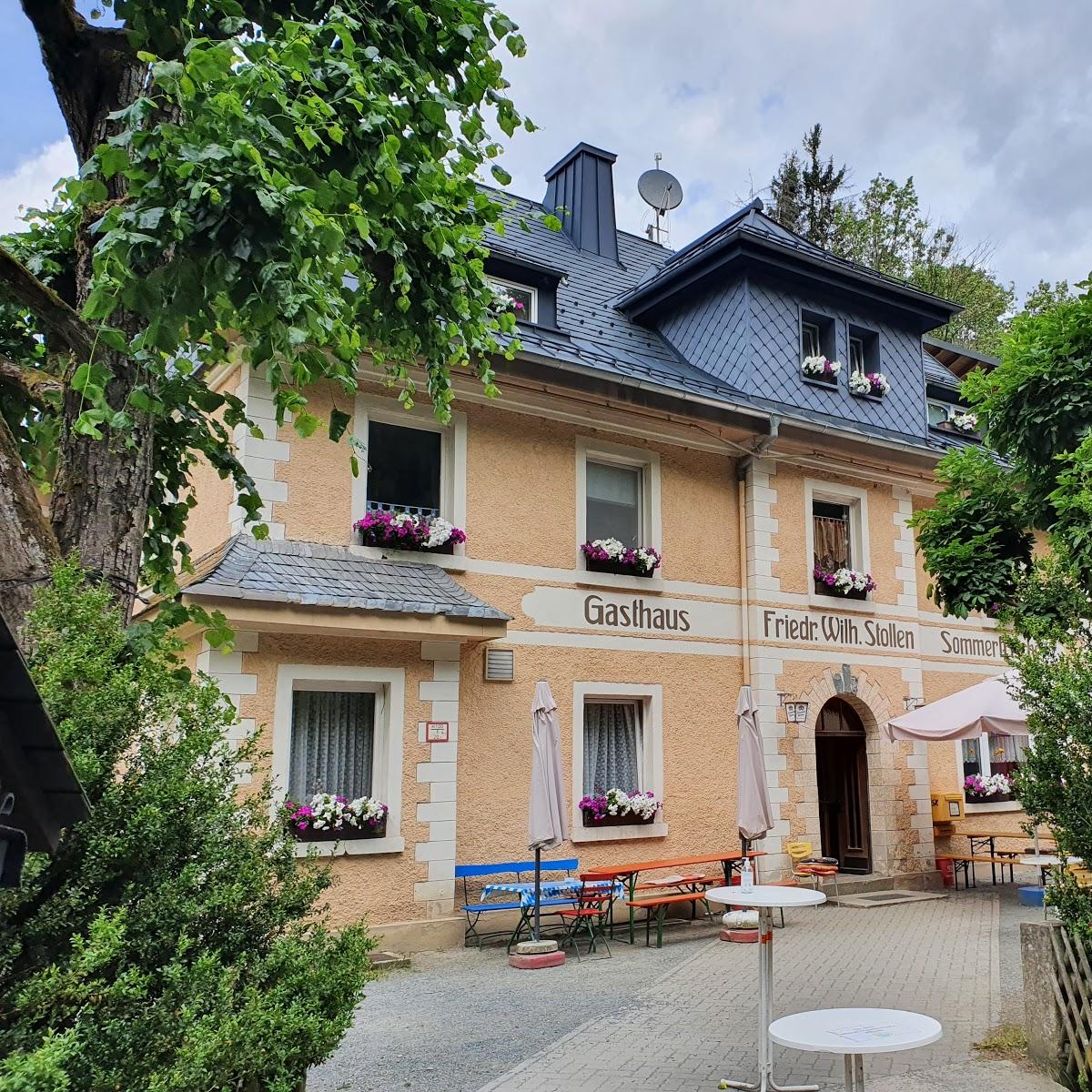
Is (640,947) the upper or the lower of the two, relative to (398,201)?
lower

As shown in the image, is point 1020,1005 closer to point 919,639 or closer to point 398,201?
point 398,201

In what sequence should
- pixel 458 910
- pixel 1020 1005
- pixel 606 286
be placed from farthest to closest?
pixel 606 286, pixel 458 910, pixel 1020 1005

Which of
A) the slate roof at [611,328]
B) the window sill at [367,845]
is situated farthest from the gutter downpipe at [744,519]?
the window sill at [367,845]

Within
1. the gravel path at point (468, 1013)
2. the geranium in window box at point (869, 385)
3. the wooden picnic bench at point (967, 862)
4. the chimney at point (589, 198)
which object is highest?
the chimney at point (589, 198)

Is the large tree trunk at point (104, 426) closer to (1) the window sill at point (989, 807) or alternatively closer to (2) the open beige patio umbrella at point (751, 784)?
(2) the open beige patio umbrella at point (751, 784)

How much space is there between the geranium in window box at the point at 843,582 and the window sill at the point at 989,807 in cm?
383

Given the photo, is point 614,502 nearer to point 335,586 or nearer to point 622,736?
point 622,736

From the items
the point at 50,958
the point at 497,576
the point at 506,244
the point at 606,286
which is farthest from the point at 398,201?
the point at 606,286

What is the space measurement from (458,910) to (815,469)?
7.48 meters

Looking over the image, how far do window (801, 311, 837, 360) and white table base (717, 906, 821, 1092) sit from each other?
10.7 metres

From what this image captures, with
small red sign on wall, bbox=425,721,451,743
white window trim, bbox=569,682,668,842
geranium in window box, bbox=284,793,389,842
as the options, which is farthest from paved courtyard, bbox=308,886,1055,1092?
small red sign on wall, bbox=425,721,451,743

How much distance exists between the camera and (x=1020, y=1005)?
7.39 metres

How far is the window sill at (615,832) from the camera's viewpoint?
36.6ft

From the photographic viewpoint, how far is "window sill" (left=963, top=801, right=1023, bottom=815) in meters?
15.1
